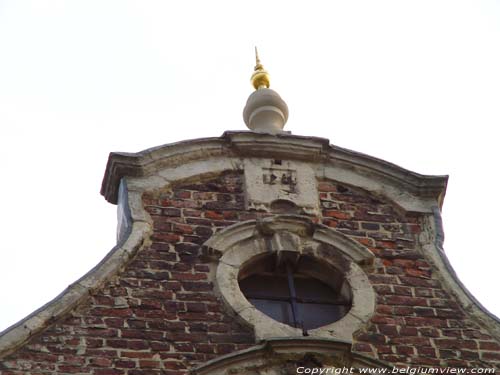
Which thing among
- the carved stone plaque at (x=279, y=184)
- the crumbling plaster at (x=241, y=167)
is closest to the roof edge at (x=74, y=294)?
the crumbling plaster at (x=241, y=167)

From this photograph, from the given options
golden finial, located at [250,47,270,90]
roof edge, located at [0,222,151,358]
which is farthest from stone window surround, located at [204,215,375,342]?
golden finial, located at [250,47,270,90]

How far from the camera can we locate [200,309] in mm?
8797

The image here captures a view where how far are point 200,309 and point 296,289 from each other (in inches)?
35.7

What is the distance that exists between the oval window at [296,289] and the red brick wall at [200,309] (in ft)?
1.01

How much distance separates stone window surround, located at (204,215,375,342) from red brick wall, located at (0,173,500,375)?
0.09 m

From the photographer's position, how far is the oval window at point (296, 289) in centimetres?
923

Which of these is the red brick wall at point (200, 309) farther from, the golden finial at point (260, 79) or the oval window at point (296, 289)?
the golden finial at point (260, 79)

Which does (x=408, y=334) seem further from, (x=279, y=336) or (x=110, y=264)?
(x=110, y=264)

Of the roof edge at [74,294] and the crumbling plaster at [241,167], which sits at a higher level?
the crumbling plaster at [241,167]

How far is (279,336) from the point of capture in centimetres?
872

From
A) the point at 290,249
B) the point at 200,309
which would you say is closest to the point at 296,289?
the point at 290,249

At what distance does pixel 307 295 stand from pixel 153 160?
60.4 inches

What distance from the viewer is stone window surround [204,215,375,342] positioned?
348 inches

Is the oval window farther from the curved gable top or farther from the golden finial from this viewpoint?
the golden finial
